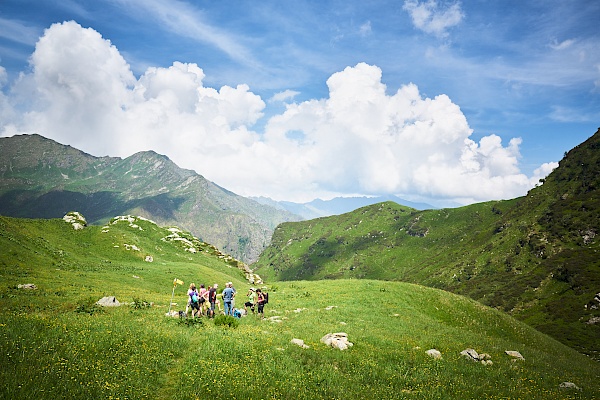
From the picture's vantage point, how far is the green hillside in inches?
467

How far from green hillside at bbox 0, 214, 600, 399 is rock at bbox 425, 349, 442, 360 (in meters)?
0.49

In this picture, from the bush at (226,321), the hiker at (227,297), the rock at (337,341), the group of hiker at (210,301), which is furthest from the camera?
the hiker at (227,297)

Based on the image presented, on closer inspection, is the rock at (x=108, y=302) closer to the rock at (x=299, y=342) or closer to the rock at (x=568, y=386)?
the rock at (x=299, y=342)

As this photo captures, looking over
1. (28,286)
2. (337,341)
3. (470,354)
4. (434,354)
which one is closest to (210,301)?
(337,341)

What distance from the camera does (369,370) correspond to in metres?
16.8

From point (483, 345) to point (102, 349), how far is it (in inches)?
1044

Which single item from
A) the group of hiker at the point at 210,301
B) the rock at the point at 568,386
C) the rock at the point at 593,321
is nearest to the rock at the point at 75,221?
the group of hiker at the point at 210,301

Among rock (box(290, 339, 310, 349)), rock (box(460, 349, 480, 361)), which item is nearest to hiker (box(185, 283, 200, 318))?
rock (box(290, 339, 310, 349))

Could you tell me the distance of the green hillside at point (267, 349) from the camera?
1185cm

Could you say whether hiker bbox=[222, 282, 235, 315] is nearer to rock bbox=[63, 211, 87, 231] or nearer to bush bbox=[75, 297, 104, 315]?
bush bbox=[75, 297, 104, 315]

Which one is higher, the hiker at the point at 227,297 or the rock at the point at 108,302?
the hiker at the point at 227,297

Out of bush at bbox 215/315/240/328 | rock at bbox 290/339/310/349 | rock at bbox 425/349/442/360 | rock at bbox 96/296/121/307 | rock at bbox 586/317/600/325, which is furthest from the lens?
rock at bbox 586/317/600/325

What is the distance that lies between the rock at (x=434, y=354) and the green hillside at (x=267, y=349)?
488 mm

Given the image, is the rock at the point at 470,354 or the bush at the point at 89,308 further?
the bush at the point at 89,308
